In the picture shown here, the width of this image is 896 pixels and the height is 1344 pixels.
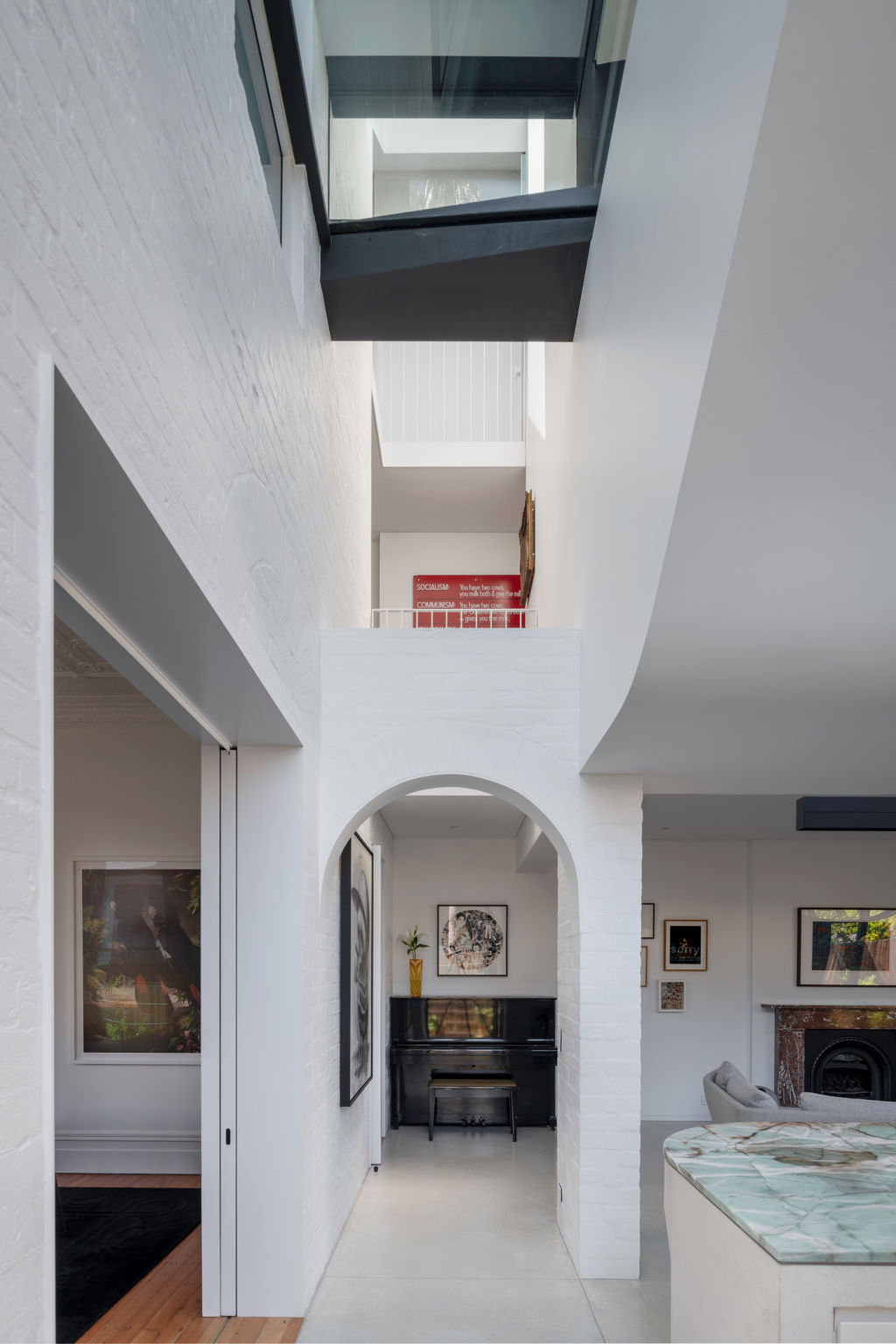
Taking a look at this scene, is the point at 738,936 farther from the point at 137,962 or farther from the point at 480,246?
the point at 480,246

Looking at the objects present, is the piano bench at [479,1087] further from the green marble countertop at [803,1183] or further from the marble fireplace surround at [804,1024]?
the green marble countertop at [803,1183]

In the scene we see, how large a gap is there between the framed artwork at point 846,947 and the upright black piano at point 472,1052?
2.35 meters

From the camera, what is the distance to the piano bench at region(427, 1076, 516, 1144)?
8195 mm

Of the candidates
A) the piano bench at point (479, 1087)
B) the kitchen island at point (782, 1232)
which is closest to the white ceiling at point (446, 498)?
the piano bench at point (479, 1087)

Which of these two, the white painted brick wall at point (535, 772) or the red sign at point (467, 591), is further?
the red sign at point (467, 591)

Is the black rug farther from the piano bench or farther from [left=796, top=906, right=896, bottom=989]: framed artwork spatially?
[left=796, top=906, right=896, bottom=989]: framed artwork

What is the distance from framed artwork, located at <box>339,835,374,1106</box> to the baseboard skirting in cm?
113

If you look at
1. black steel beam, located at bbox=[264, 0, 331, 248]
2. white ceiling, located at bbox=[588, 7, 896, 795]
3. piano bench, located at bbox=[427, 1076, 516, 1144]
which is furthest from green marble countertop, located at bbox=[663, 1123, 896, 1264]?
piano bench, located at bbox=[427, 1076, 516, 1144]

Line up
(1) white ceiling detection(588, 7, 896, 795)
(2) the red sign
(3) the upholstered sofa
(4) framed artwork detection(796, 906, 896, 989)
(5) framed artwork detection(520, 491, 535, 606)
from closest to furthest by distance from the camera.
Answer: (1) white ceiling detection(588, 7, 896, 795) → (3) the upholstered sofa → (5) framed artwork detection(520, 491, 535, 606) → (4) framed artwork detection(796, 906, 896, 989) → (2) the red sign

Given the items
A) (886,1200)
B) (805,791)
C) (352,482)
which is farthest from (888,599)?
(352,482)

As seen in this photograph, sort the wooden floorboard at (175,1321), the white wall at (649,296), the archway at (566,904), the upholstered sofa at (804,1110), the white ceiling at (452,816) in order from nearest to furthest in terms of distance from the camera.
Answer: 1. the white wall at (649,296)
2. the wooden floorboard at (175,1321)
3. the archway at (566,904)
4. the upholstered sofa at (804,1110)
5. the white ceiling at (452,816)

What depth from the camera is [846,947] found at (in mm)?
9305

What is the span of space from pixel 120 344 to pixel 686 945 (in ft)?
28.1

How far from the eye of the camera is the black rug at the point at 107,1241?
411 cm
